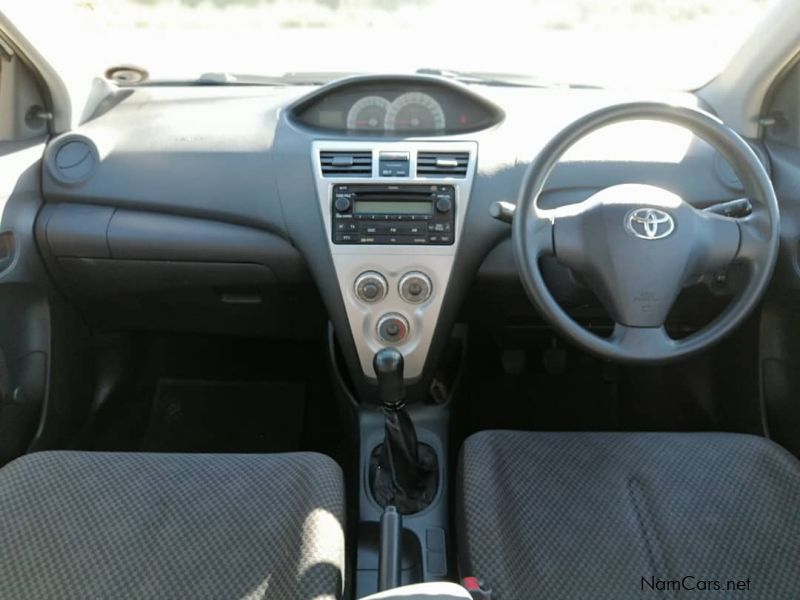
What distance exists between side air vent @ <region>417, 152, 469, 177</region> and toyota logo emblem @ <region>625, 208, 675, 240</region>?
1.39 ft

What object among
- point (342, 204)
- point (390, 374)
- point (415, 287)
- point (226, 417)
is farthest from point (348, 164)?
point (226, 417)

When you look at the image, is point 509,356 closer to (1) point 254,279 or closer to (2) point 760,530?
(1) point 254,279

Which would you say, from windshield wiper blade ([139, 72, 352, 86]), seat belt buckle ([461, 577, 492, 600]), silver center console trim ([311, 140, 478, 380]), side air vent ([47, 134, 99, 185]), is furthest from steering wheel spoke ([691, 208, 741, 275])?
side air vent ([47, 134, 99, 185])

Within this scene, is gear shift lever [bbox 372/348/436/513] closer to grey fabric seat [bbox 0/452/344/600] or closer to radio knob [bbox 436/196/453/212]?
grey fabric seat [bbox 0/452/344/600]

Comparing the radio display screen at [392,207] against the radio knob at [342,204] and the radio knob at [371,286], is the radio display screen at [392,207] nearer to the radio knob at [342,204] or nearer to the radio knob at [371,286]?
the radio knob at [342,204]

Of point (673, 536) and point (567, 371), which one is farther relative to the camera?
point (567, 371)

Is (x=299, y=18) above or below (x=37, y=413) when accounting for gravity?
above

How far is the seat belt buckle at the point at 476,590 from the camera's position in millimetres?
1262

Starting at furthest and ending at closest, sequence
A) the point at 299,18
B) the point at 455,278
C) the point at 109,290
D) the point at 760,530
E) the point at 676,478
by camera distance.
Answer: the point at 299,18
the point at 109,290
the point at 455,278
the point at 676,478
the point at 760,530

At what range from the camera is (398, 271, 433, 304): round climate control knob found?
5.73ft

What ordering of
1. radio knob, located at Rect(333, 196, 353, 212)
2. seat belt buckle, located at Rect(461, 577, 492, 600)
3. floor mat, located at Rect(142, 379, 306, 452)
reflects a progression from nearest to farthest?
seat belt buckle, located at Rect(461, 577, 492, 600)
radio knob, located at Rect(333, 196, 353, 212)
floor mat, located at Rect(142, 379, 306, 452)

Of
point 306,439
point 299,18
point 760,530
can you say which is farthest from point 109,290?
point 760,530

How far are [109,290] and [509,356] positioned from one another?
1199mm

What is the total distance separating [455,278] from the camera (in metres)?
1.77
